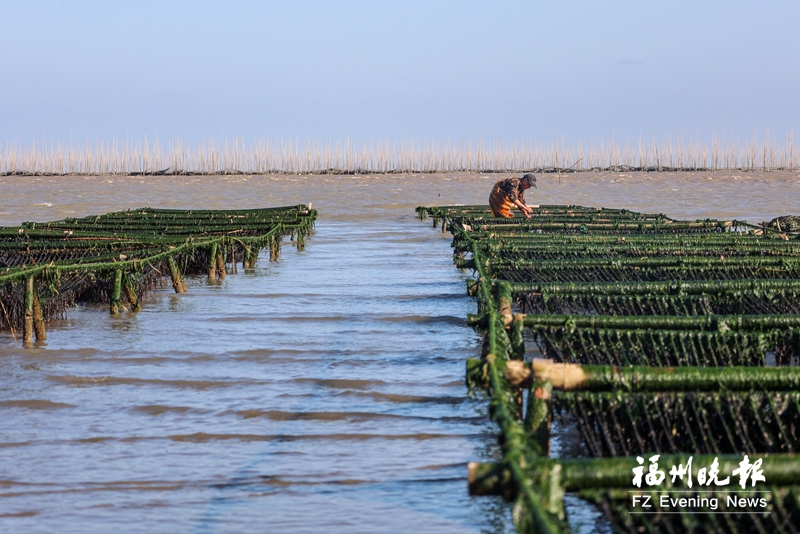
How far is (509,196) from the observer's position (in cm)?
1580

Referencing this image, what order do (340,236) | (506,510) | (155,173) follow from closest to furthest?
(506,510), (340,236), (155,173)

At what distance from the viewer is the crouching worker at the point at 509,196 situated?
15.2m

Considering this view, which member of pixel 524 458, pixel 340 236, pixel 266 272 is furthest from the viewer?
pixel 340 236

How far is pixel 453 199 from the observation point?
4166cm

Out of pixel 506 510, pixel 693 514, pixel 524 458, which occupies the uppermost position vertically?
pixel 524 458

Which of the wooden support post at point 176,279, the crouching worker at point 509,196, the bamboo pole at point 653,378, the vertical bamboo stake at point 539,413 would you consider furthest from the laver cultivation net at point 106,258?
the vertical bamboo stake at point 539,413

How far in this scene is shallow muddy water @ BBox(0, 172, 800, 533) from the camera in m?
4.08

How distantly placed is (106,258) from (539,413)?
692 centimetres

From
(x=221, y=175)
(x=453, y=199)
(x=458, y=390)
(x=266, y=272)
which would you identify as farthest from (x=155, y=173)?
(x=458, y=390)

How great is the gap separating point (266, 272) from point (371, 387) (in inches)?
306

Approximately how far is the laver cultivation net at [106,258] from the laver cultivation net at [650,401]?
3.90m

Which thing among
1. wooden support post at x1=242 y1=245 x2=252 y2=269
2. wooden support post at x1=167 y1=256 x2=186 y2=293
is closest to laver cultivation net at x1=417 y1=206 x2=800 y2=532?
wooden support post at x1=167 y1=256 x2=186 y2=293

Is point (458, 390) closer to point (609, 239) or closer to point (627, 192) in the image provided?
point (609, 239)

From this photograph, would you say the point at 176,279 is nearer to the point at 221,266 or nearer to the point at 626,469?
the point at 221,266
